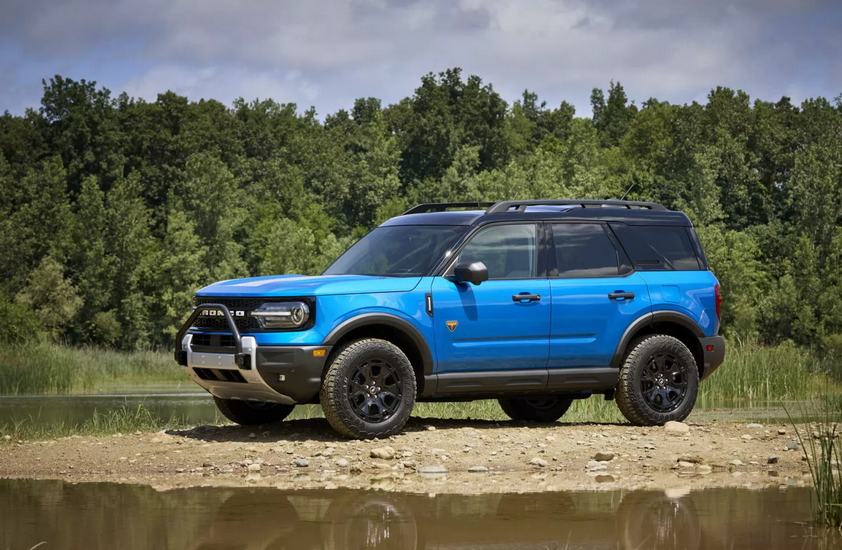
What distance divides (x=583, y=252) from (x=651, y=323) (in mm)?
1007

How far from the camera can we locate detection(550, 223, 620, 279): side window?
11734mm

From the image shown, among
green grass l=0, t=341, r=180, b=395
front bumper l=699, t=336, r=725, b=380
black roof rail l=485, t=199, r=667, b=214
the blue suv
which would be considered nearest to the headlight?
the blue suv

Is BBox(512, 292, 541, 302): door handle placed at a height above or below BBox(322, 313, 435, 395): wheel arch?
above

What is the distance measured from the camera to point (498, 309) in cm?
1113

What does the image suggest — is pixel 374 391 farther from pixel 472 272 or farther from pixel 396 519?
pixel 396 519

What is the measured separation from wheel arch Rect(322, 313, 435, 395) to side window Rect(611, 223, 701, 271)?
8.45 ft

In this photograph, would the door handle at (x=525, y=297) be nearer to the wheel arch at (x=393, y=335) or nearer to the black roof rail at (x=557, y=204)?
the black roof rail at (x=557, y=204)

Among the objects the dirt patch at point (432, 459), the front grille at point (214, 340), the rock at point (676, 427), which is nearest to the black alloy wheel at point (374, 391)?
the dirt patch at point (432, 459)

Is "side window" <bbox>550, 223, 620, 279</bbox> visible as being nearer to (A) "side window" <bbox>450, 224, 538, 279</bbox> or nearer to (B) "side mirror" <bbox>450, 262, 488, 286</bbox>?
(A) "side window" <bbox>450, 224, 538, 279</bbox>

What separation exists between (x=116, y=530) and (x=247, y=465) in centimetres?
252

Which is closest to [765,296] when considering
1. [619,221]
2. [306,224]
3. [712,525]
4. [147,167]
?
[306,224]

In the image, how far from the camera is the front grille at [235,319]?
10.5 meters

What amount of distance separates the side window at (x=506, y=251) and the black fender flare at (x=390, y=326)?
0.90 meters

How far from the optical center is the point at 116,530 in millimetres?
7156
